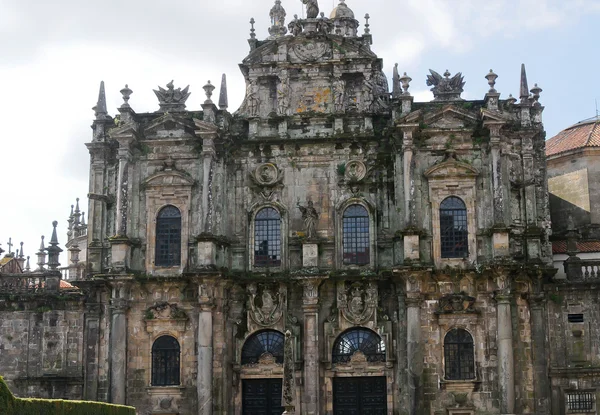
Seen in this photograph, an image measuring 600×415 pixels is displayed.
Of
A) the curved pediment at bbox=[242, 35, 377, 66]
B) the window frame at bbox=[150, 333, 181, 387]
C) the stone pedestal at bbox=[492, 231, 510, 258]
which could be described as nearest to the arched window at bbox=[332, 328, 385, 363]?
the stone pedestal at bbox=[492, 231, 510, 258]

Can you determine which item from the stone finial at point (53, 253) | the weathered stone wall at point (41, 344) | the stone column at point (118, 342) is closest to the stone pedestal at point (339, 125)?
the stone column at point (118, 342)

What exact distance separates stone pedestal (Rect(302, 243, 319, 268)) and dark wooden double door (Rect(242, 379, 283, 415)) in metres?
4.18

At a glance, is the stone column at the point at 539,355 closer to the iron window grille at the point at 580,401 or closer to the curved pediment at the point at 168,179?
the iron window grille at the point at 580,401

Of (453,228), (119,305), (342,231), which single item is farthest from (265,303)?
(453,228)

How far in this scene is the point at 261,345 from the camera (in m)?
32.0

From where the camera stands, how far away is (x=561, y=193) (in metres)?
37.9

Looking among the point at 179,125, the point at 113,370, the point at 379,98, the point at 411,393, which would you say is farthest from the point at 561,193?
the point at 113,370

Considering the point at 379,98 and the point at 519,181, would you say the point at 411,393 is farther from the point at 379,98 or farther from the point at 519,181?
the point at 379,98

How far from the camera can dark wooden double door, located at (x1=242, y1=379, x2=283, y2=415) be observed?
31.5 m

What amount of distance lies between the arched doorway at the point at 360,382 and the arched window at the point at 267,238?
12.2 feet

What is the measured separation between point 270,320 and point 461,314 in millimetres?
6580

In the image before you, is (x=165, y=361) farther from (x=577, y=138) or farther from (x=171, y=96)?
(x=577, y=138)

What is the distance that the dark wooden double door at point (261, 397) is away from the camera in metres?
31.5

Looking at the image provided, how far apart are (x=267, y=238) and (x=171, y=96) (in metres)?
6.52
